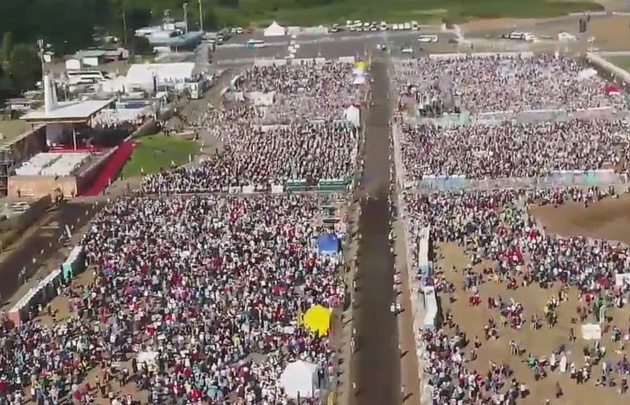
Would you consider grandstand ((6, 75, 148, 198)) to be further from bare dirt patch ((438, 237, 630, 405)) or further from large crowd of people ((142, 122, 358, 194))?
bare dirt patch ((438, 237, 630, 405))

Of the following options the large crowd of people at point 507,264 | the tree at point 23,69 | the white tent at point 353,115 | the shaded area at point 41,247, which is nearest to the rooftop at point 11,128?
the tree at point 23,69

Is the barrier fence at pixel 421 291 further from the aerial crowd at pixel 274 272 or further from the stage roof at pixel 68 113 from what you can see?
the stage roof at pixel 68 113

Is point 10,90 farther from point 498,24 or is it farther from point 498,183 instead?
point 498,24

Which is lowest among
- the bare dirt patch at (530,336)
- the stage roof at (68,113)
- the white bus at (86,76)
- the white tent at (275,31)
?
the bare dirt patch at (530,336)

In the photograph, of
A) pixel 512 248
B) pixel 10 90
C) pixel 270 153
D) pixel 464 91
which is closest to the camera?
pixel 512 248

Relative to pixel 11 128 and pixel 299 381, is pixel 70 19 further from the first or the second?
pixel 299 381

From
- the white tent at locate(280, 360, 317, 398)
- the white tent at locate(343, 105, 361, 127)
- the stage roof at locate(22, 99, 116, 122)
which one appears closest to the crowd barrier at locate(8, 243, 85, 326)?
the white tent at locate(280, 360, 317, 398)

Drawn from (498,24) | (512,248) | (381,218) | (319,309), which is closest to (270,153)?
(381,218)
